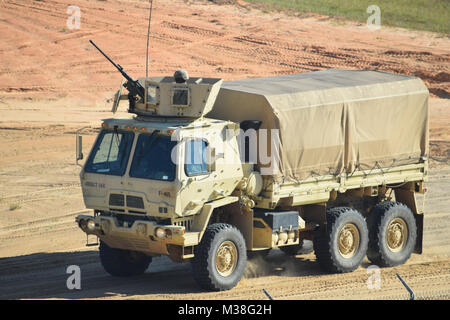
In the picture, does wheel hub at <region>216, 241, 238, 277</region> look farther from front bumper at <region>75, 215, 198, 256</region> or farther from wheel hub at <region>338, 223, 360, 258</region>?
wheel hub at <region>338, 223, 360, 258</region>

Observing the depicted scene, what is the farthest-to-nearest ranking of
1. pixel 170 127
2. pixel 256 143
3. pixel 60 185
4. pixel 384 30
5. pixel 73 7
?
pixel 384 30
pixel 73 7
pixel 60 185
pixel 256 143
pixel 170 127

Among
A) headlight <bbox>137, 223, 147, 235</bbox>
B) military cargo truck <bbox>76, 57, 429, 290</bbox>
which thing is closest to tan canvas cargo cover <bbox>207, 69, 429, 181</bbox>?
military cargo truck <bbox>76, 57, 429, 290</bbox>

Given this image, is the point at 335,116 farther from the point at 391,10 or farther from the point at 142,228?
the point at 391,10

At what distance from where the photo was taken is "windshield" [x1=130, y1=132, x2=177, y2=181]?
1344cm

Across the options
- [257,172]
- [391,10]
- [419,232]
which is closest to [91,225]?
[257,172]

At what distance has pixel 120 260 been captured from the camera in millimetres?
14852

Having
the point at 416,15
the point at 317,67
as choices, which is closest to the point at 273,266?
the point at 317,67

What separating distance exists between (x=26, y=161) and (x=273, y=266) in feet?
36.4

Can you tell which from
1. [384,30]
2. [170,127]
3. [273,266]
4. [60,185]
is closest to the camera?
[170,127]

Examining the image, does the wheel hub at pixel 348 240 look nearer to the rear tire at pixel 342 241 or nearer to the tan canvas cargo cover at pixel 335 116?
the rear tire at pixel 342 241

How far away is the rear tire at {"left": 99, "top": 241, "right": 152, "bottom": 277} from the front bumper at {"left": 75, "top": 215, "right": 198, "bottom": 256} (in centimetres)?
50

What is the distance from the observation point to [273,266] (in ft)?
53.2

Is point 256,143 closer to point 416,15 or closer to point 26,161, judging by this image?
point 26,161

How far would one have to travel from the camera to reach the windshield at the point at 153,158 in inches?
529
